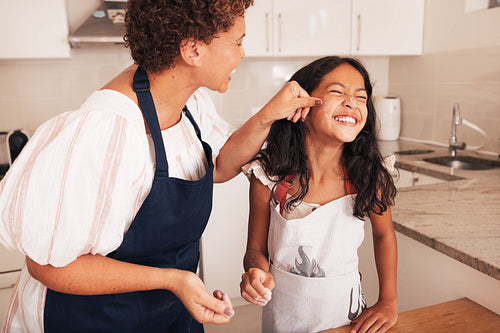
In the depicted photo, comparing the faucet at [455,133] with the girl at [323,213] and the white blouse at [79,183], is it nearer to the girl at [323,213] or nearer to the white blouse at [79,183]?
the girl at [323,213]

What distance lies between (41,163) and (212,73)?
1.22ft

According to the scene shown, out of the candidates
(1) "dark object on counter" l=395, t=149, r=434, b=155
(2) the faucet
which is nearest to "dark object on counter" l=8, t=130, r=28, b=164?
(1) "dark object on counter" l=395, t=149, r=434, b=155

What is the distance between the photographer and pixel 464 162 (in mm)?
2281

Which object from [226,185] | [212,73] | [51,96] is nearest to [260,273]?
[212,73]

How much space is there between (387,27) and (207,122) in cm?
200

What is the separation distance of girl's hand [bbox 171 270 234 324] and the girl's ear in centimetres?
41

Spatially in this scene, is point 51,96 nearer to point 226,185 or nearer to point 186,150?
point 226,185

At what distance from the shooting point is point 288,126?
47.0 inches

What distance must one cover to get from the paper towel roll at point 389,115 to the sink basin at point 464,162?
0.56 m

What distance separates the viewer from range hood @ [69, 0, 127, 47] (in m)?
2.08

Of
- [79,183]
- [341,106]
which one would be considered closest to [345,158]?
[341,106]

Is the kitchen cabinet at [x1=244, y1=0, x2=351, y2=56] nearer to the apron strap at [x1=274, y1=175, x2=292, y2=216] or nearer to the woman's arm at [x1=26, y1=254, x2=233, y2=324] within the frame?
the apron strap at [x1=274, y1=175, x2=292, y2=216]

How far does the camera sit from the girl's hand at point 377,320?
0.92 metres

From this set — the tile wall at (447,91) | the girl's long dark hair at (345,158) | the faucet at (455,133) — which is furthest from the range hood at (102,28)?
the tile wall at (447,91)
